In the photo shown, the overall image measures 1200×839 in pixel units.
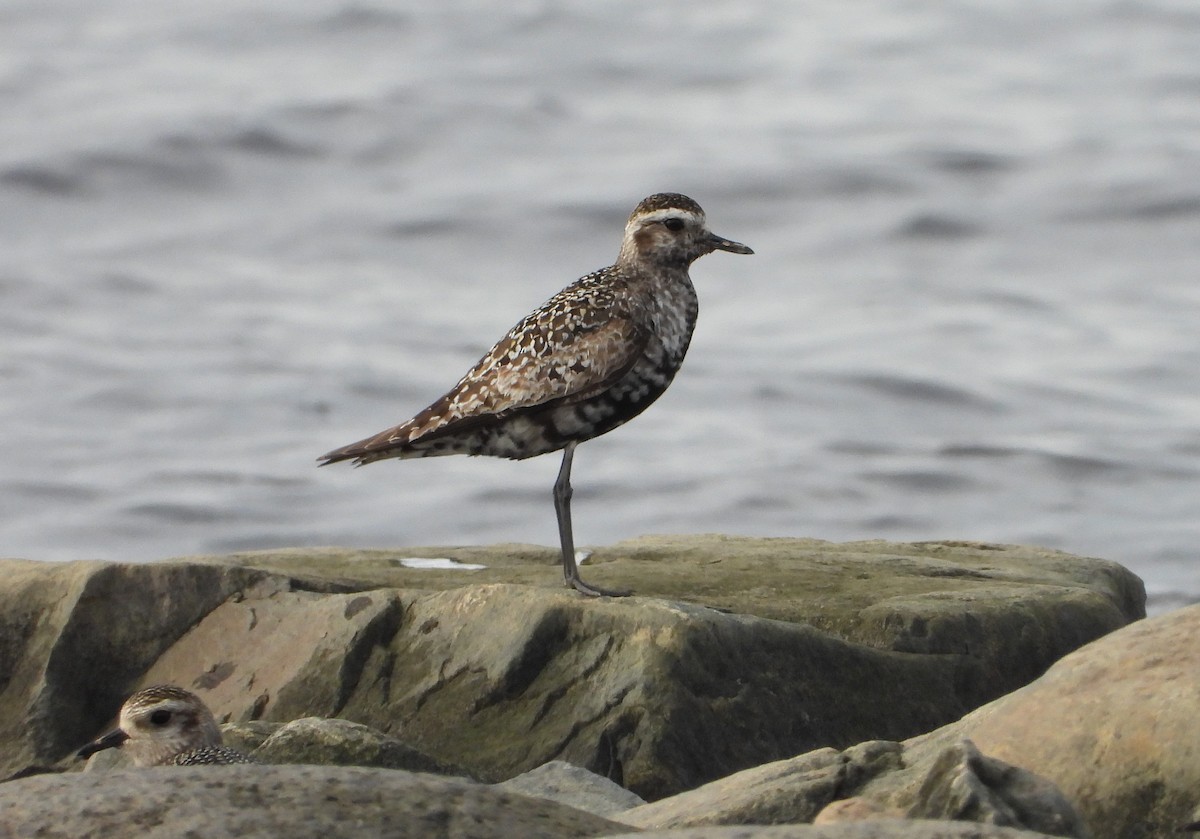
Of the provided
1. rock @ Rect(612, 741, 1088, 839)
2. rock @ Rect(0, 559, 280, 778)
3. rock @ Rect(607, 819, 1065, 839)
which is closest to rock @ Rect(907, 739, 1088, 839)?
rock @ Rect(612, 741, 1088, 839)

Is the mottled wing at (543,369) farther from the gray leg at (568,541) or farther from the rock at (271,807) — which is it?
the rock at (271,807)

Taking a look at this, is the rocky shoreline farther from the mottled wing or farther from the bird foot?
the mottled wing

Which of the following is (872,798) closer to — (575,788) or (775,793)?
(775,793)

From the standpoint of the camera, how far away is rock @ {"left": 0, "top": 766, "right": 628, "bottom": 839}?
656 centimetres

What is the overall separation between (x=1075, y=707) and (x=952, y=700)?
83.0 inches

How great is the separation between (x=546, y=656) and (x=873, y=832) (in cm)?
321

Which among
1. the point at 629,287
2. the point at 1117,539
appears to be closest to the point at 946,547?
the point at 629,287

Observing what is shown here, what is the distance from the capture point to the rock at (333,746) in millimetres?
8312

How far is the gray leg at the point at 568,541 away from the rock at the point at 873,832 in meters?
3.30

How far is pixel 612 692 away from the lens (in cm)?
909

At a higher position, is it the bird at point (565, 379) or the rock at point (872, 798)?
the bird at point (565, 379)

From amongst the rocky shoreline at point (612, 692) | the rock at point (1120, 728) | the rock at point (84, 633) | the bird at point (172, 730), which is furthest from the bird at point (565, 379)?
the rock at point (1120, 728)

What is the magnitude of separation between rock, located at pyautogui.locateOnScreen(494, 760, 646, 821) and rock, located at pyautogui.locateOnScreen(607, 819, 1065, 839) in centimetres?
188

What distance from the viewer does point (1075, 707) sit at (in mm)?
7727
